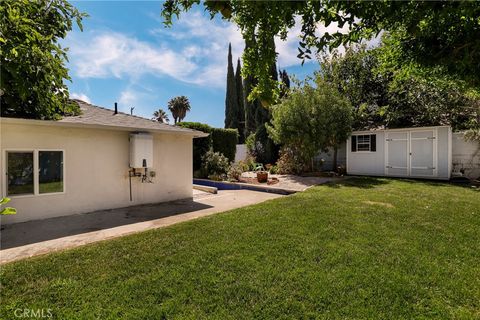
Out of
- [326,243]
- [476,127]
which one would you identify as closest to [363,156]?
[476,127]

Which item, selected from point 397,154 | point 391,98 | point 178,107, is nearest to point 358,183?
point 397,154

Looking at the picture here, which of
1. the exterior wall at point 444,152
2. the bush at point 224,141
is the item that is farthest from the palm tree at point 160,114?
the exterior wall at point 444,152

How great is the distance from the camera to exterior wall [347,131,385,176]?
14.7m

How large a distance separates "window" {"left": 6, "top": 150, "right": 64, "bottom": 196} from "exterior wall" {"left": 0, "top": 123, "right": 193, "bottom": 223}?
5.0 inches

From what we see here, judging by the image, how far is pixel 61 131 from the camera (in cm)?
674

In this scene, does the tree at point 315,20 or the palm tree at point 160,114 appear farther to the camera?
the palm tree at point 160,114

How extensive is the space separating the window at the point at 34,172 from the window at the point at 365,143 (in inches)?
583

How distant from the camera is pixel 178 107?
4591cm

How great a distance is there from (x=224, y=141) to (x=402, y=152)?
1010 cm

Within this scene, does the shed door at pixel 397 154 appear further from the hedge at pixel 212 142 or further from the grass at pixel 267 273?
the hedge at pixel 212 142

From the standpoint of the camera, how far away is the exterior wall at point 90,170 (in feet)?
20.6

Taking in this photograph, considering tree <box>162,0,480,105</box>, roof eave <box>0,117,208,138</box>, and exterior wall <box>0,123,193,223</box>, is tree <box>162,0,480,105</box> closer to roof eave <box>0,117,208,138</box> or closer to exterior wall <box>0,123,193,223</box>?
roof eave <box>0,117,208,138</box>

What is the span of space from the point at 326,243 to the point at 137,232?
384 centimetres

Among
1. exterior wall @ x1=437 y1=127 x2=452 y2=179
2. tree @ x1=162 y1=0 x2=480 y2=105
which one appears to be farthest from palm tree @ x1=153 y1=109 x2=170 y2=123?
tree @ x1=162 y1=0 x2=480 y2=105
